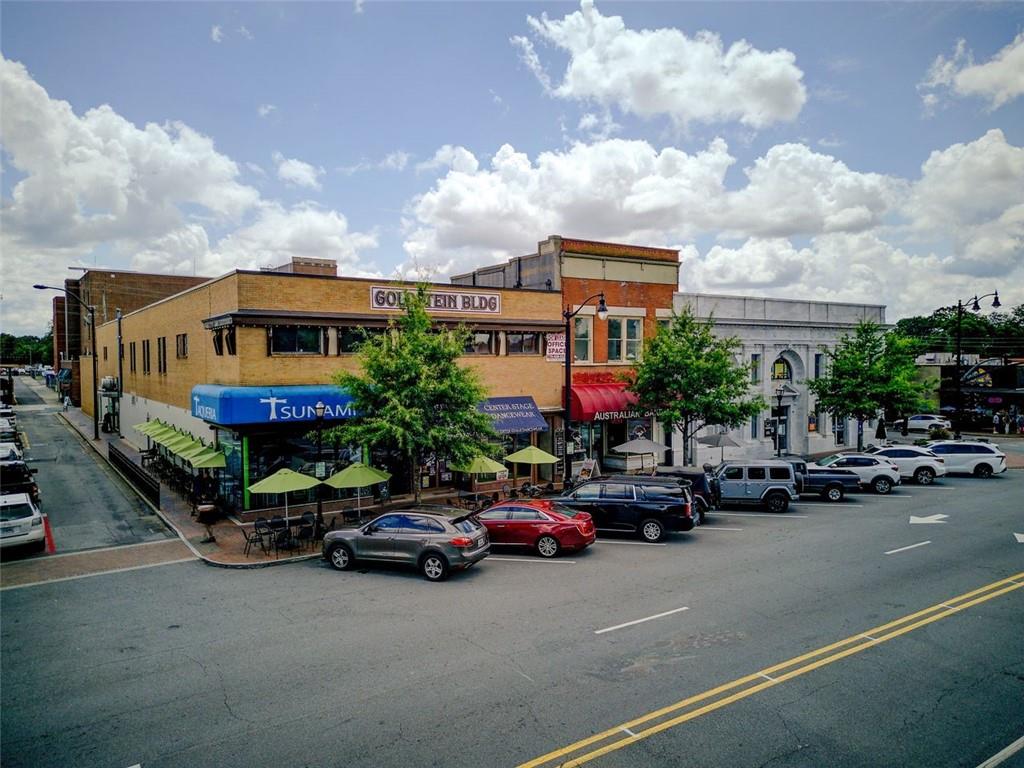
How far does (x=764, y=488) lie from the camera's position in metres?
24.3

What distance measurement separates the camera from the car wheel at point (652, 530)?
19.4 m

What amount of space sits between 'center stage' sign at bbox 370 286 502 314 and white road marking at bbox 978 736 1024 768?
61.7ft

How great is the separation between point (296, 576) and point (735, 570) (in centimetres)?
1076

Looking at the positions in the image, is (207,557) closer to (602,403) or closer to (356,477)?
(356,477)

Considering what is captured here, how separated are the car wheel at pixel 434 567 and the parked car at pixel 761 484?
13473 mm

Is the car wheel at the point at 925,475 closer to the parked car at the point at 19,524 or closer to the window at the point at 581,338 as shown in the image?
the window at the point at 581,338

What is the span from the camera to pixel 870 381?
3525 centimetres

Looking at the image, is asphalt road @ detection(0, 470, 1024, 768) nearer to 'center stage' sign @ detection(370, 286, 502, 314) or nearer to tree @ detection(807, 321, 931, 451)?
'center stage' sign @ detection(370, 286, 502, 314)

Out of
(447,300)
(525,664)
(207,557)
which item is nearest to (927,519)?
(525,664)

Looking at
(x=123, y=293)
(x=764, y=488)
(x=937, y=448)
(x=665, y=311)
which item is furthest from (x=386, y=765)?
(x=123, y=293)

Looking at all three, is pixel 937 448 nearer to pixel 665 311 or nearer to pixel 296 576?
pixel 665 311

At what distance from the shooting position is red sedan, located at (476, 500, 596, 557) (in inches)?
691

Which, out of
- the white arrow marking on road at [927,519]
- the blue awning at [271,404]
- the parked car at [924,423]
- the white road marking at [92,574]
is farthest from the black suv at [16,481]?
the parked car at [924,423]

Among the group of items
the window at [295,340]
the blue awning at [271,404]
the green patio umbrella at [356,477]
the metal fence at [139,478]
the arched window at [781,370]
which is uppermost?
the window at [295,340]
